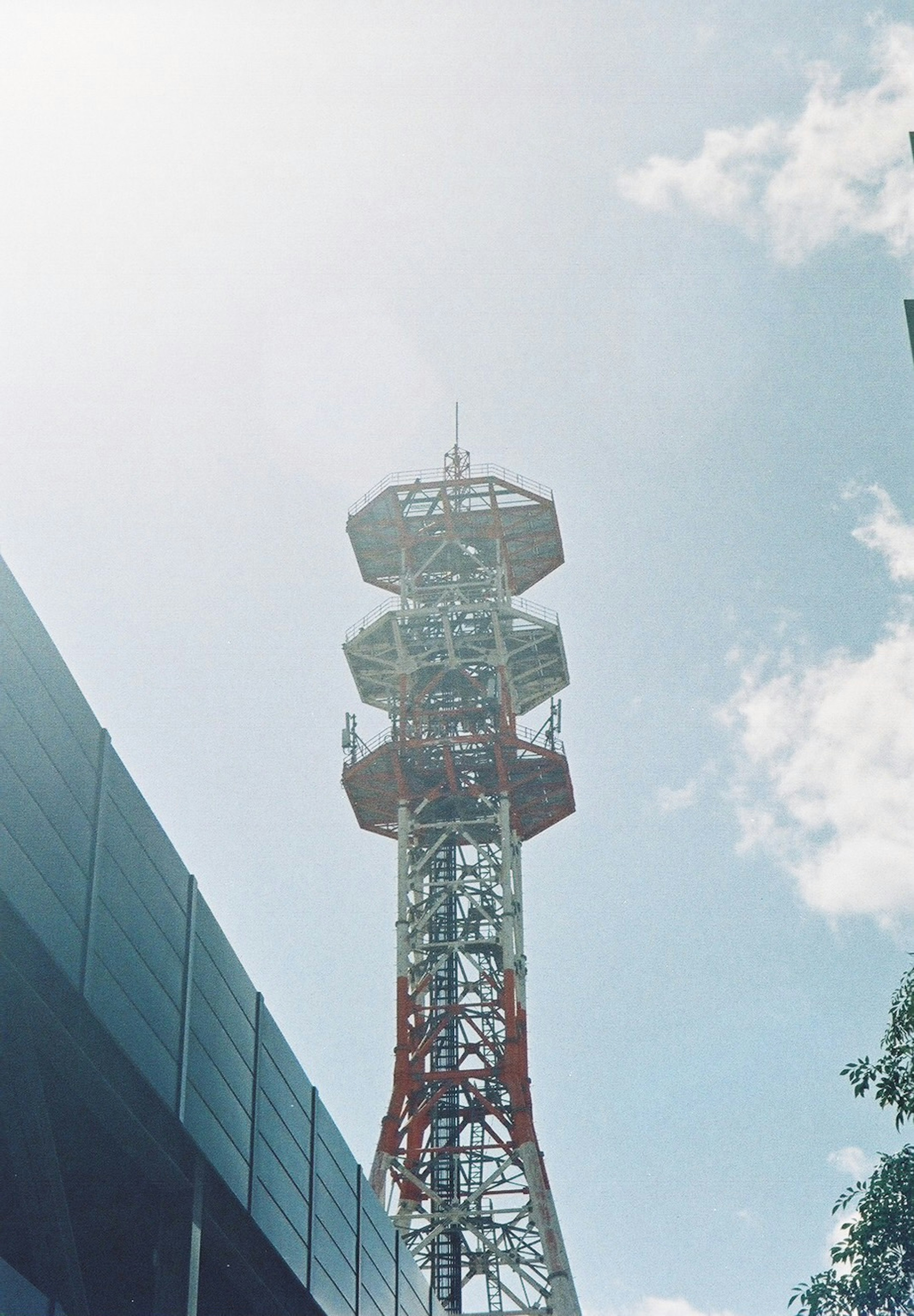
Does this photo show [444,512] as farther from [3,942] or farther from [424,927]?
[3,942]

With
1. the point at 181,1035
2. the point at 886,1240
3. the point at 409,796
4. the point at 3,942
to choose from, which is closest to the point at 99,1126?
the point at 181,1035

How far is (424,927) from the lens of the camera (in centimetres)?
7750

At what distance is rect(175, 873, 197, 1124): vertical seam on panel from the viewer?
91.1ft

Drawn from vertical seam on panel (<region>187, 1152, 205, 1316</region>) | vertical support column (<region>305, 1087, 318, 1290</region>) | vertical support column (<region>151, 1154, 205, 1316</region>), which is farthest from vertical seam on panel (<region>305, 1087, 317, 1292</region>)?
vertical seam on panel (<region>187, 1152, 205, 1316</region>)

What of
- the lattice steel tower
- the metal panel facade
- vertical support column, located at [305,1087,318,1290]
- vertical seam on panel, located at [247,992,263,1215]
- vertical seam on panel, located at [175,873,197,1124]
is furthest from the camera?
the lattice steel tower

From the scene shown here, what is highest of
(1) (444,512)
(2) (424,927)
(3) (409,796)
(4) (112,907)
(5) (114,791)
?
(1) (444,512)

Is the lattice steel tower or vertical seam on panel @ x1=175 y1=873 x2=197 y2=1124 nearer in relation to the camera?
vertical seam on panel @ x1=175 y1=873 x2=197 y2=1124

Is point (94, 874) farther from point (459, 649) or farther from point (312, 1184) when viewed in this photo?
point (459, 649)

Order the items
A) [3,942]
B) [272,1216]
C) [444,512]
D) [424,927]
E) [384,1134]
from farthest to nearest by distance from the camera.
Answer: [444,512], [424,927], [384,1134], [272,1216], [3,942]

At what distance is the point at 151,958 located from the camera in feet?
89.5

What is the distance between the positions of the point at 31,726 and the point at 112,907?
3.50 m

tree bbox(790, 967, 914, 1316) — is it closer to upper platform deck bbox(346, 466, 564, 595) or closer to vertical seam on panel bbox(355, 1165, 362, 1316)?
vertical seam on panel bbox(355, 1165, 362, 1316)

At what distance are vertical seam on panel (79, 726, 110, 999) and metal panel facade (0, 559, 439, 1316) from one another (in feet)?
0.07

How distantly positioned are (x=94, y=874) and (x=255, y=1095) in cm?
864
